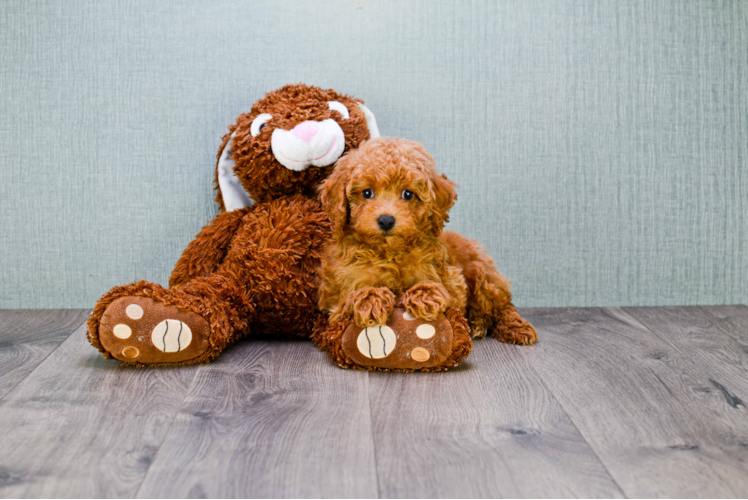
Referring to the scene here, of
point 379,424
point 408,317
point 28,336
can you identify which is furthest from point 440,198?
point 28,336

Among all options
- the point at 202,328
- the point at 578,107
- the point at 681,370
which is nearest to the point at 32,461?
the point at 202,328

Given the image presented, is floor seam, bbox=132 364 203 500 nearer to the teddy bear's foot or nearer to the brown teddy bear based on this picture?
the brown teddy bear

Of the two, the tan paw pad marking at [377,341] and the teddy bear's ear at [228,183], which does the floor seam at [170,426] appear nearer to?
the tan paw pad marking at [377,341]

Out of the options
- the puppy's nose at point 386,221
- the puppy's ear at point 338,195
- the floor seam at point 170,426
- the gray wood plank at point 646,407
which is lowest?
the gray wood plank at point 646,407

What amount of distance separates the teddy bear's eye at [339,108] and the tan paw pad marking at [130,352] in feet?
2.01

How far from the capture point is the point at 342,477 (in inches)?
31.6

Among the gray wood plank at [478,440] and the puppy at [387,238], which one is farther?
the puppy at [387,238]

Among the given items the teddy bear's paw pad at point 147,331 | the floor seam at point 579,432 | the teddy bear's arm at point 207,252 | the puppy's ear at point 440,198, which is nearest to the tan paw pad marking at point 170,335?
the teddy bear's paw pad at point 147,331

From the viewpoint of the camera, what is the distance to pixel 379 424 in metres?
0.96

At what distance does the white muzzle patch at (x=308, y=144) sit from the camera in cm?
130

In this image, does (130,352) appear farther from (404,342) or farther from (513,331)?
(513,331)

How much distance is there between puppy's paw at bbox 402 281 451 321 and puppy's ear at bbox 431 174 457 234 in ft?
0.40

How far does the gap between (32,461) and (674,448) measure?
32.9 inches

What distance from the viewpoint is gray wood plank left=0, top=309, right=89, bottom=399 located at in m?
1.20
